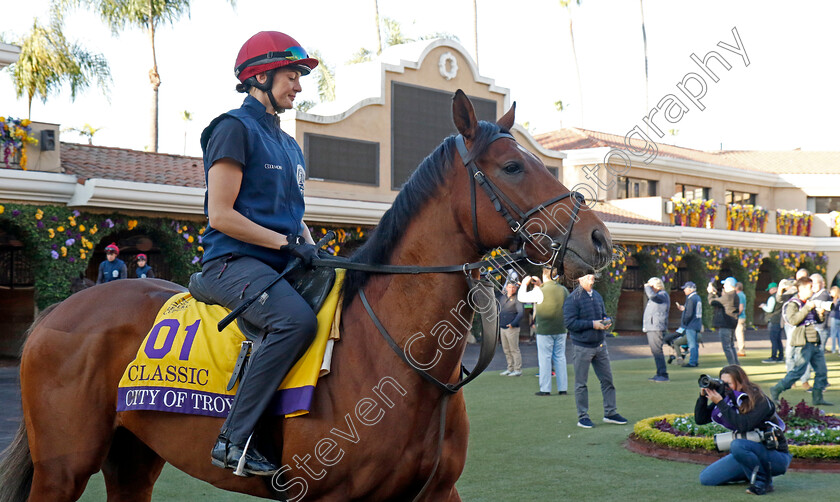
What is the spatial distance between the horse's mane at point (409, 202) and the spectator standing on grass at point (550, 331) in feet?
28.0

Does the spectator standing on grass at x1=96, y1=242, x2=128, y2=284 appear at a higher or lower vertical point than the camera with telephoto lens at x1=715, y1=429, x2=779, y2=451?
higher

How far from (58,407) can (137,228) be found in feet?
46.0

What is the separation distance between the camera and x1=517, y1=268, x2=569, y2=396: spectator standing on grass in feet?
Answer: 37.6

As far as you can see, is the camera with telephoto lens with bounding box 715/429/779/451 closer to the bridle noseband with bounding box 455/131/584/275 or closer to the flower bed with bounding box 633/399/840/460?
the flower bed with bounding box 633/399/840/460

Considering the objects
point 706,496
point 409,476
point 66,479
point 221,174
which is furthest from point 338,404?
point 706,496

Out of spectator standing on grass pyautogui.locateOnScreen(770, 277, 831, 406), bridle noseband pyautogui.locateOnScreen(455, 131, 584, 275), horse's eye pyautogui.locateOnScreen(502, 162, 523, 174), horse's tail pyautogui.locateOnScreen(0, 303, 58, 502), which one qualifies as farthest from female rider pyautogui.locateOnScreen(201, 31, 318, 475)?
spectator standing on grass pyautogui.locateOnScreen(770, 277, 831, 406)

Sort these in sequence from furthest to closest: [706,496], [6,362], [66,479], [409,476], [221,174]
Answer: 1. [6,362]
2. [706,496]
3. [66,479]
4. [221,174]
5. [409,476]

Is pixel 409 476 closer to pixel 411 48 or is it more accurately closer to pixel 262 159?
pixel 262 159

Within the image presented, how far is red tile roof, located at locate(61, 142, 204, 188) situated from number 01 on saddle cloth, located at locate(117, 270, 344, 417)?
1309cm

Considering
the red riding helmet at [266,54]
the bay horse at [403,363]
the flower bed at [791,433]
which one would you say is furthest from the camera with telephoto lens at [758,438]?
the red riding helmet at [266,54]

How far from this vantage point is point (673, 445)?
7.20 m

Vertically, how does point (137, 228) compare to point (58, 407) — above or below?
above

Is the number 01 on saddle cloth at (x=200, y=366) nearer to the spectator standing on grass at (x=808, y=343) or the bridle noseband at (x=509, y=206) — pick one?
the bridle noseband at (x=509, y=206)

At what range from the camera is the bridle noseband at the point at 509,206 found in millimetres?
2707
